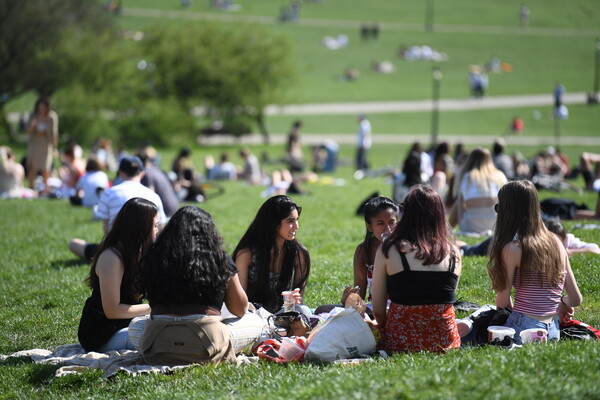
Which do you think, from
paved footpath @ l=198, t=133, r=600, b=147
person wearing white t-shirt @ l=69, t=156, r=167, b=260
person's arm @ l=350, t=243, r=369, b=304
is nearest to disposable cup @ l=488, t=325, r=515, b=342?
person's arm @ l=350, t=243, r=369, b=304

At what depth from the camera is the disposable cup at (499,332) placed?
581 cm

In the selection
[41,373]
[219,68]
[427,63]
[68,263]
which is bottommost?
[41,373]

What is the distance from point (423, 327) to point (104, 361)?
2.33m

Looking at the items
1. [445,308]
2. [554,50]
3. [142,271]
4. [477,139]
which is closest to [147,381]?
[142,271]

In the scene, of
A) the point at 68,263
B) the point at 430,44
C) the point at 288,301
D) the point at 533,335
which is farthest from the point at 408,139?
the point at 533,335

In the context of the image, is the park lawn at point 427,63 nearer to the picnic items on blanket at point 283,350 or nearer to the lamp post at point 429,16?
the lamp post at point 429,16

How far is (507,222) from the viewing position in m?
6.04

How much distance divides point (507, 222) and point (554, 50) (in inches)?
2452

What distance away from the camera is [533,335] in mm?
5836

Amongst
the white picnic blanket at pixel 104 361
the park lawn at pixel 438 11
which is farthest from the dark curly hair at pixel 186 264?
the park lawn at pixel 438 11

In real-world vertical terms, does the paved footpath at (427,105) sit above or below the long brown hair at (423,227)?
above

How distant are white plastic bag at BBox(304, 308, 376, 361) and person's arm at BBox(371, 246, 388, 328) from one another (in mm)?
146

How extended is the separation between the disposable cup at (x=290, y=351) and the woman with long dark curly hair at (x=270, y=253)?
869mm

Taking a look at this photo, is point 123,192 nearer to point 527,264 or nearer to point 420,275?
point 420,275
